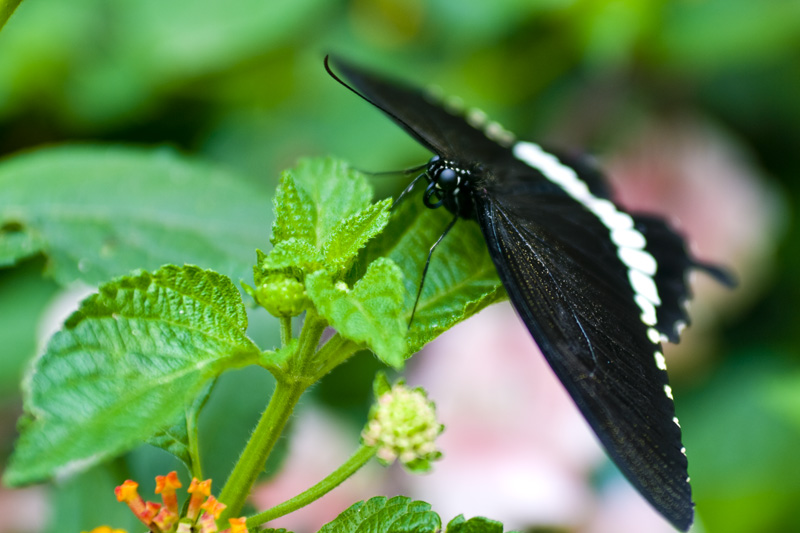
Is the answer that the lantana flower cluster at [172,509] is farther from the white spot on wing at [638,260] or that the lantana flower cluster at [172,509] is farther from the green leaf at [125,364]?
the white spot on wing at [638,260]

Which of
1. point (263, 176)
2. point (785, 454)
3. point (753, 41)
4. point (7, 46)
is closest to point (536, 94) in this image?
point (753, 41)

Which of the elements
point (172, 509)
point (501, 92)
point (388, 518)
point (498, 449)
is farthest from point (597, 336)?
point (501, 92)

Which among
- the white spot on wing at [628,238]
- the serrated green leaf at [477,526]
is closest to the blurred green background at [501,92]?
the white spot on wing at [628,238]

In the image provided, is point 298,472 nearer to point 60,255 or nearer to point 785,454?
point 60,255

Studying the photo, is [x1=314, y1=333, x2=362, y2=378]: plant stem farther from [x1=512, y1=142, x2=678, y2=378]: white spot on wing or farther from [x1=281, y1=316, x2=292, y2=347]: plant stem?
[x1=512, y1=142, x2=678, y2=378]: white spot on wing

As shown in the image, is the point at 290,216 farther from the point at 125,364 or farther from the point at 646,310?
the point at 646,310

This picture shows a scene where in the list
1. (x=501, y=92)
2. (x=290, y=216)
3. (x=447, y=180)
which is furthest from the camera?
(x=501, y=92)
